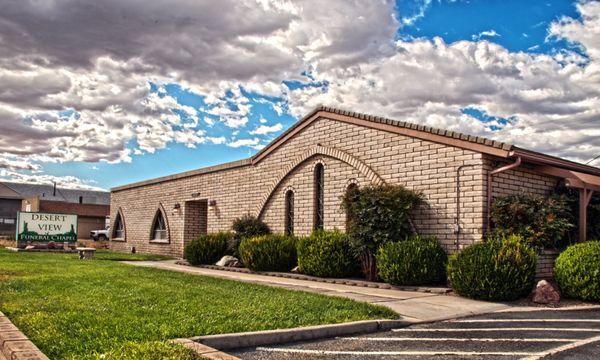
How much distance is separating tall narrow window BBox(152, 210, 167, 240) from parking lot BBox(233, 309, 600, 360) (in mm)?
21367

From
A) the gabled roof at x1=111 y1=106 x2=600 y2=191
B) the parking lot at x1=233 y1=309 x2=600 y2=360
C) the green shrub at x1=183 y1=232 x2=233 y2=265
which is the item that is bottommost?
the parking lot at x1=233 y1=309 x2=600 y2=360

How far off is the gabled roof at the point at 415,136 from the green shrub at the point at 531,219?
3.62ft

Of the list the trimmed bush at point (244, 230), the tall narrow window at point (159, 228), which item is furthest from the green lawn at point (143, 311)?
the tall narrow window at point (159, 228)

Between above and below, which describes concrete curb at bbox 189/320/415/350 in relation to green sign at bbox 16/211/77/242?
below

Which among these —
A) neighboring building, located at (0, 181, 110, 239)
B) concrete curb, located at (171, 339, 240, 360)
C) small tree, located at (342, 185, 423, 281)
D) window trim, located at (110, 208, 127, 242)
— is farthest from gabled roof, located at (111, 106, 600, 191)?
neighboring building, located at (0, 181, 110, 239)

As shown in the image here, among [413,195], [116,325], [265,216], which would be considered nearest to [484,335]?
[116,325]

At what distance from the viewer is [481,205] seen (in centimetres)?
1309

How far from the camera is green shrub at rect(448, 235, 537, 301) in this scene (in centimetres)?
1098

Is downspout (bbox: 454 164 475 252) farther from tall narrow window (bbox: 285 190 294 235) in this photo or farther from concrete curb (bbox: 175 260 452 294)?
tall narrow window (bbox: 285 190 294 235)

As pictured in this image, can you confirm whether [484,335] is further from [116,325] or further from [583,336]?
[116,325]

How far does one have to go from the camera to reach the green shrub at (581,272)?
35.9 ft

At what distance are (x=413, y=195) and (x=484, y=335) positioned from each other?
6847mm

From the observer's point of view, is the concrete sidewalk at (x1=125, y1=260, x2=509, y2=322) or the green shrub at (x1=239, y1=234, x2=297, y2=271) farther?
the green shrub at (x1=239, y1=234, x2=297, y2=271)

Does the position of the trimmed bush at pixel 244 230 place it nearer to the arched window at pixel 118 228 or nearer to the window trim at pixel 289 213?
the window trim at pixel 289 213
